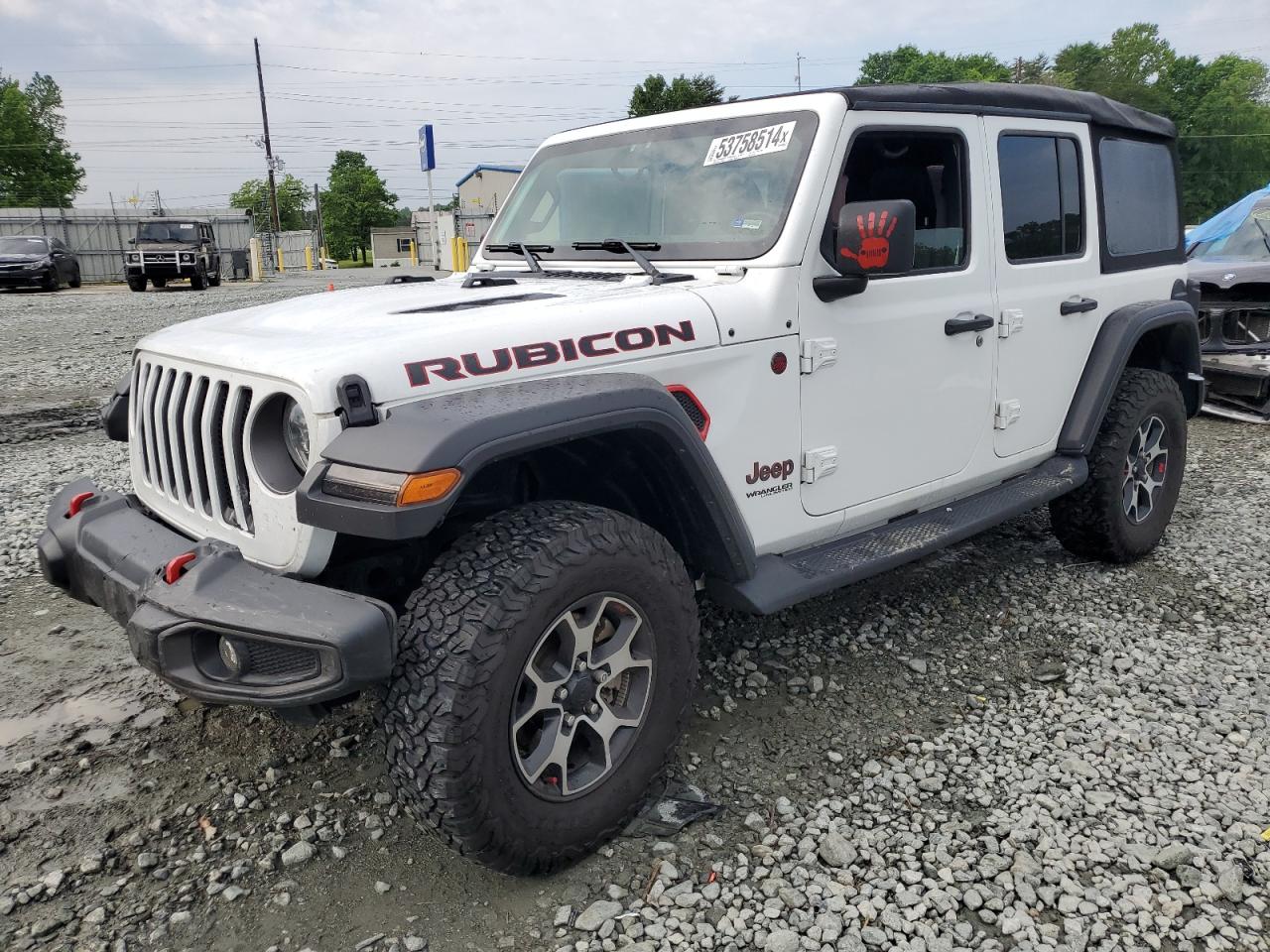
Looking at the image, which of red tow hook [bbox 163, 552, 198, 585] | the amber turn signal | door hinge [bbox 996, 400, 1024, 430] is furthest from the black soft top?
red tow hook [bbox 163, 552, 198, 585]

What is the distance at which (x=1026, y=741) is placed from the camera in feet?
10.2

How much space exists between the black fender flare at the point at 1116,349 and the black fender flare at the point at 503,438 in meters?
2.14

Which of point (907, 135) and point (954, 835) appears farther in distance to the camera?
point (907, 135)

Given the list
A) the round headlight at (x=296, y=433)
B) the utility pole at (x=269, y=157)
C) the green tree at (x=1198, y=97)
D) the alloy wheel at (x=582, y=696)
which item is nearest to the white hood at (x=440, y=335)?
the round headlight at (x=296, y=433)

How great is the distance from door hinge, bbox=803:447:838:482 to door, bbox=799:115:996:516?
17 mm

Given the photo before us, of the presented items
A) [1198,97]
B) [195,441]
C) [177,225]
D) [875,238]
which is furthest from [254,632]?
[1198,97]

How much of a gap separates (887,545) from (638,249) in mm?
1328

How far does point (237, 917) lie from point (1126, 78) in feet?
256

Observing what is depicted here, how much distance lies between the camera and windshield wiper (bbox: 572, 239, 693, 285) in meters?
3.09

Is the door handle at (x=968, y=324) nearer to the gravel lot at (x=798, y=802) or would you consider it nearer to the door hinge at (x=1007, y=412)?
the door hinge at (x=1007, y=412)

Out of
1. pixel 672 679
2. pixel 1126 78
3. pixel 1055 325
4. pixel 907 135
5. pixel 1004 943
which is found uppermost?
pixel 1126 78

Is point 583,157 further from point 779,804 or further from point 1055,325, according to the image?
point 779,804

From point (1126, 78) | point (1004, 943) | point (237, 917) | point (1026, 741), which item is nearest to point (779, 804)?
point (1004, 943)

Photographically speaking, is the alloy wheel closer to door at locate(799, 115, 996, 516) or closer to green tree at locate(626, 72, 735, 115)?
door at locate(799, 115, 996, 516)
